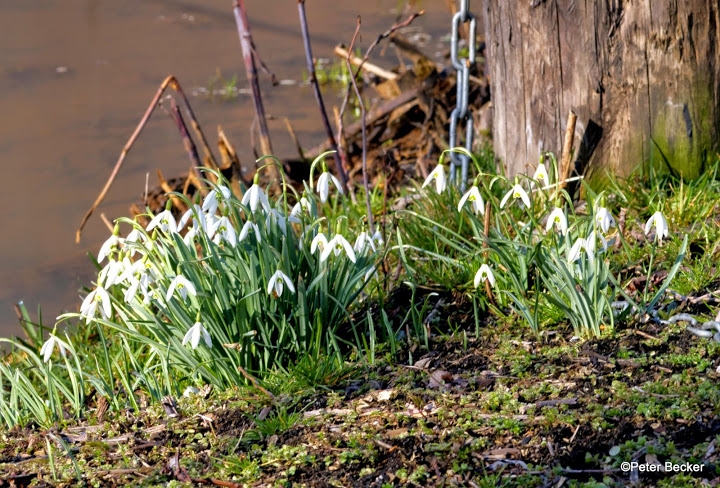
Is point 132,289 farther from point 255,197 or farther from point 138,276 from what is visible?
point 255,197

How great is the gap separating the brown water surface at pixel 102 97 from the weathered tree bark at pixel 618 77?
2680 mm

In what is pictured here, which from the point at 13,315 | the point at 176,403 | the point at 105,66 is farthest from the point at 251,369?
the point at 105,66

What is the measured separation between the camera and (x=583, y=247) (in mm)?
2842

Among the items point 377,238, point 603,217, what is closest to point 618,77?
Result: point 603,217

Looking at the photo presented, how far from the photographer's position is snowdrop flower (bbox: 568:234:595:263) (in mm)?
2785

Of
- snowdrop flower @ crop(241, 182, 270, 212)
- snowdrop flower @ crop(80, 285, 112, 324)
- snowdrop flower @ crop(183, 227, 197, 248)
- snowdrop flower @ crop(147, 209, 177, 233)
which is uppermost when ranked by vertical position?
snowdrop flower @ crop(241, 182, 270, 212)

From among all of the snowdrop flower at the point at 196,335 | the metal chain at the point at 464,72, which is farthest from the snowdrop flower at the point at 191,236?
the metal chain at the point at 464,72

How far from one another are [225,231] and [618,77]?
6.61 ft

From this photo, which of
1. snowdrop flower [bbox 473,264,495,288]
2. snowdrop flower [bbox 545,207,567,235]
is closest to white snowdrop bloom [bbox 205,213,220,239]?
snowdrop flower [bbox 473,264,495,288]

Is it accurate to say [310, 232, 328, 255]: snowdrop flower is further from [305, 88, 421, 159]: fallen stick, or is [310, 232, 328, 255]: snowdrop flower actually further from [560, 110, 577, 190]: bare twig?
[305, 88, 421, 159]: fallen stick

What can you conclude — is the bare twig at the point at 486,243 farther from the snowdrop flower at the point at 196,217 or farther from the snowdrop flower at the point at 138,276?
the snowdrop flower at the point at 138,276

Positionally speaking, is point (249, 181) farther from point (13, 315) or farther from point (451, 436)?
point (451, 436)

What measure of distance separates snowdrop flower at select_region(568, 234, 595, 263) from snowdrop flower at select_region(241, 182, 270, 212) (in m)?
1.04

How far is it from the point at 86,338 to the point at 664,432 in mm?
2697
